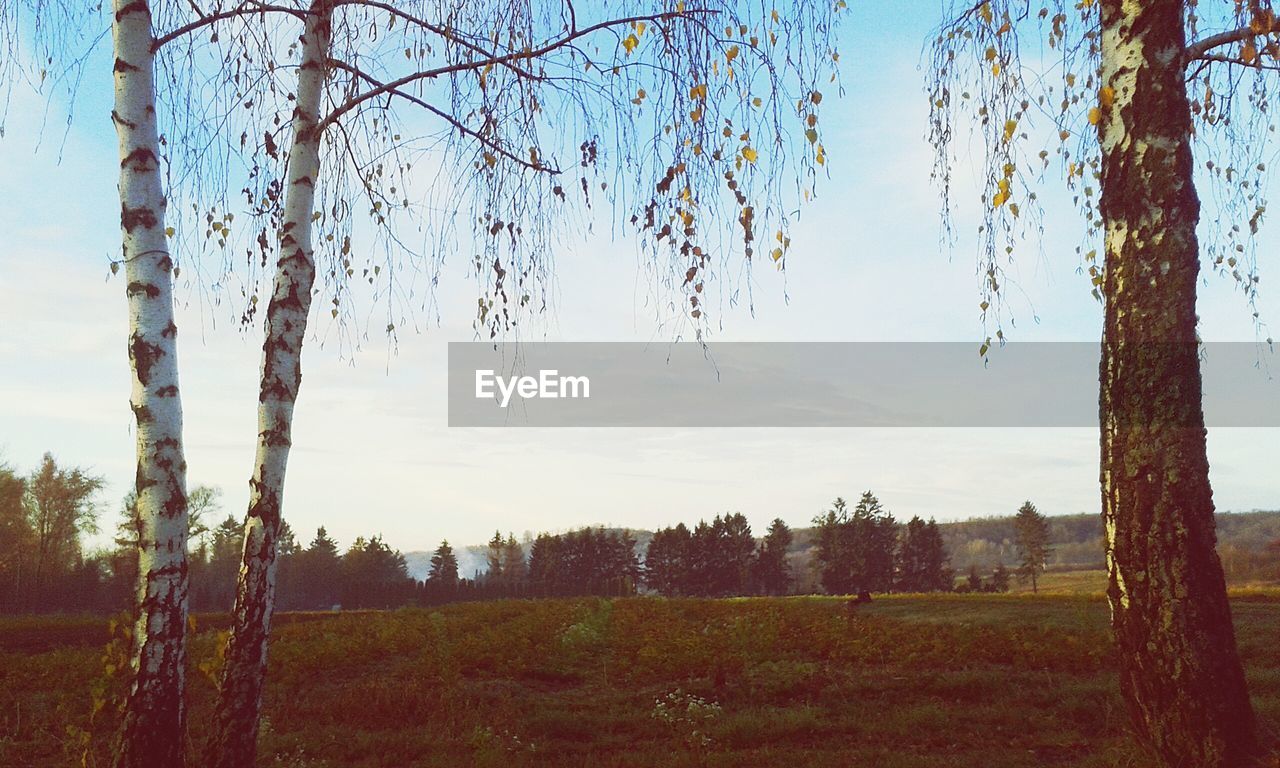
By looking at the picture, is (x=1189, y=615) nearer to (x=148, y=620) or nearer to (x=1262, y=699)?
(x=148, y=620)

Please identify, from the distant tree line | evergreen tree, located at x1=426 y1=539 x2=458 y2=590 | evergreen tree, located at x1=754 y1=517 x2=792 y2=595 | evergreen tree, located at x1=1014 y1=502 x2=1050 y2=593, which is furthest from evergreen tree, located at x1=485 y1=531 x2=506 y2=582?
evergreen tree, located at x1=1014 y1=502 x2=1050 y2=593

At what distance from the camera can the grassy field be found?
7.32 meters

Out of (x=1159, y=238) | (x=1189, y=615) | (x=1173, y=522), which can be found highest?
(x=1159, y=238)

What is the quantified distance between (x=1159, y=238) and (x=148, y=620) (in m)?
5.70

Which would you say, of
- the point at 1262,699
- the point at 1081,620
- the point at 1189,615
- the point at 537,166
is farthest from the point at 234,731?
the point at 1081,620

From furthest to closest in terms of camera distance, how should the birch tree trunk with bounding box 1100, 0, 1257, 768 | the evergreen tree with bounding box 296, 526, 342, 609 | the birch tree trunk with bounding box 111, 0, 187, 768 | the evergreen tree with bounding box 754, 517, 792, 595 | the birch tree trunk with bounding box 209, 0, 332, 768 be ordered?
1. the evergreen tree with bounding box 754, 517, 792, 595
2. the evergreen tree with bounding box 296, 526, 342, 609
3. the birch tree trunk with bounding box 209, 0, 332, 768
4. the birch tree trunk with bounding box 111, 0, 187, 768
5. the birch tree trunk with bounding box 1100, 0, 1257, 768

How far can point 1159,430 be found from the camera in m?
4.06

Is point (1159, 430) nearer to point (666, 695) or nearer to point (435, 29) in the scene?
point (435, 29)

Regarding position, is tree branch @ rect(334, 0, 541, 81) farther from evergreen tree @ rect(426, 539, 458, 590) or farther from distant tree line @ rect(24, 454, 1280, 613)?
evergreen tree @ rect(426, 539, 458, 590)

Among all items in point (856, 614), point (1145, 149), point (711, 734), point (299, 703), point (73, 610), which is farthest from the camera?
point (73, 610)

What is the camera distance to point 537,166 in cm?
467

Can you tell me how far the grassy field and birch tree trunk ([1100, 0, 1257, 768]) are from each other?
47 centimetres

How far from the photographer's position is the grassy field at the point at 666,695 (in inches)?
288

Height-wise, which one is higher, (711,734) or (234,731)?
(234,731)
